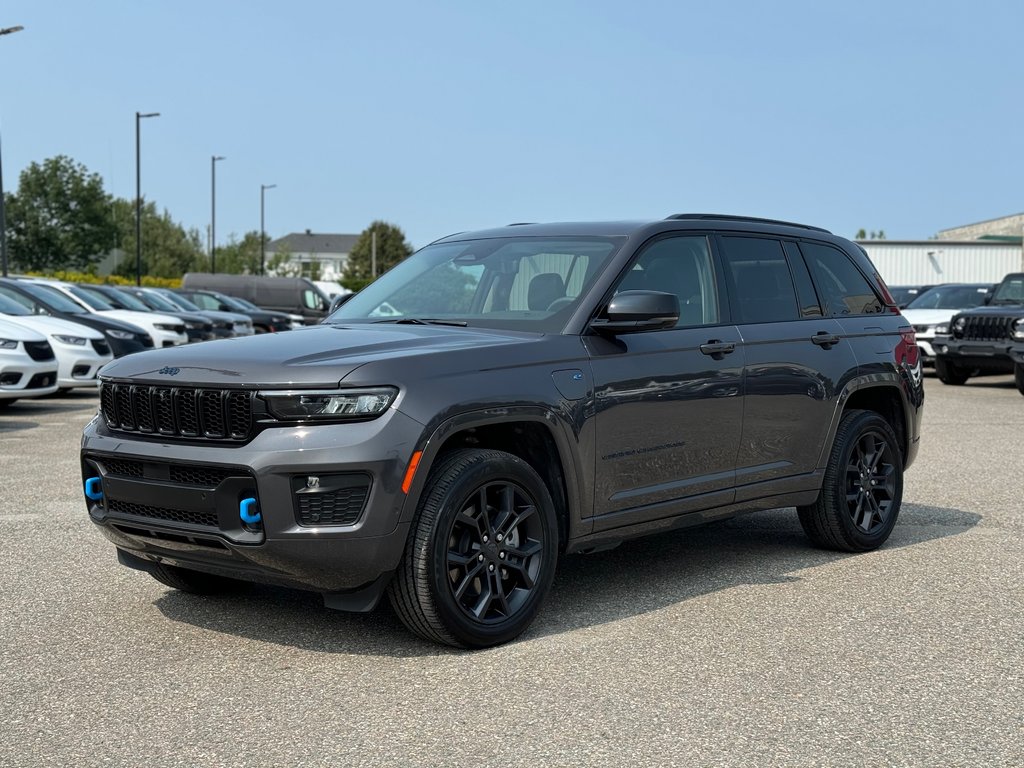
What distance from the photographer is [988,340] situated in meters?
19.9

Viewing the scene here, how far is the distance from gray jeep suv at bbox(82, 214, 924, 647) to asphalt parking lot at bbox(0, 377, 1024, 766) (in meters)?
0.30

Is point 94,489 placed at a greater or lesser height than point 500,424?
lesser

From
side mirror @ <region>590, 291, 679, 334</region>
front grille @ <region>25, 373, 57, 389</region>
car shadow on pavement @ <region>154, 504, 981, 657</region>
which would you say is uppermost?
side mirror @ <region>590, 291, 679, 334</region>

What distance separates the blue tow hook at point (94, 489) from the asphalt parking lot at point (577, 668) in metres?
0.56

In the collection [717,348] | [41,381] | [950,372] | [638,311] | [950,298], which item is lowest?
[950,372]

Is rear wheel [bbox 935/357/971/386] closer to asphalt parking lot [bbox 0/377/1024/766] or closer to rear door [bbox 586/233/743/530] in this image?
asphalt parking lot [bbox 0/377/1024/766]

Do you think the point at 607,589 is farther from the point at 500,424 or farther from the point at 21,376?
the point at 21,376

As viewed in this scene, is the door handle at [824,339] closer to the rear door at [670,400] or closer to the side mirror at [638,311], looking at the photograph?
the rear door at [670,400]

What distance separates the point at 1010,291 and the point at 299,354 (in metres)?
18.8

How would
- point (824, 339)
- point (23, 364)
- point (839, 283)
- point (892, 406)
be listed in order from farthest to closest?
point (23, 364)
point (892, 406)
point (839, 283)
point (824, 339)

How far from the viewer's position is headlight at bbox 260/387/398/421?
473 centimetres

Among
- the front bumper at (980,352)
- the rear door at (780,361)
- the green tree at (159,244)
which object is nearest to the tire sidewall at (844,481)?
the rear door at (780,361)

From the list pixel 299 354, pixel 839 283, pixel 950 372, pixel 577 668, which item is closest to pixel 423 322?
pixel 299 354

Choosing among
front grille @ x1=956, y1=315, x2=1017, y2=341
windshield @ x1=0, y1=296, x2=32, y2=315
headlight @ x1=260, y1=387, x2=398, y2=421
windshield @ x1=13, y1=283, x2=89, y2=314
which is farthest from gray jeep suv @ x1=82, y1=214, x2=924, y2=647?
windshield @ x1=13, y1=283, x2=89, y2=314
